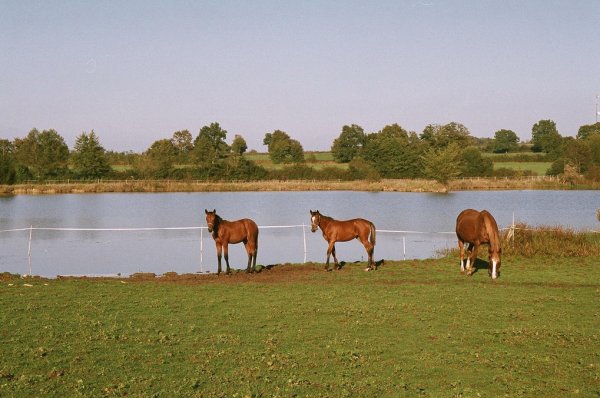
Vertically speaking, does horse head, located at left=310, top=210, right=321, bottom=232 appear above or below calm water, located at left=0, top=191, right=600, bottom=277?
above

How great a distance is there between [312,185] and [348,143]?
46656 millimetres

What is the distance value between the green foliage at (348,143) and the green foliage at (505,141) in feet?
116

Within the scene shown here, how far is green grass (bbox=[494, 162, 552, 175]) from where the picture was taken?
9044cm

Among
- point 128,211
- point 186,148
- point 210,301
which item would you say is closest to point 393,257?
A: point 210,301

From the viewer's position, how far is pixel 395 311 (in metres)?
10.7

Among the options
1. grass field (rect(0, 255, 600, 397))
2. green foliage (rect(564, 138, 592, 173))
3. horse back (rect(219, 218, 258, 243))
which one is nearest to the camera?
grass field (rect(0, 255, 600, 397))

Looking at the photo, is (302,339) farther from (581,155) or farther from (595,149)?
(595,149)

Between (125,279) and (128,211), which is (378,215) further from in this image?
(125,279)

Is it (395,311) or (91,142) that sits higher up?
(91,142)

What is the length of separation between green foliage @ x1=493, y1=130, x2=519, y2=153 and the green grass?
35.8 metres

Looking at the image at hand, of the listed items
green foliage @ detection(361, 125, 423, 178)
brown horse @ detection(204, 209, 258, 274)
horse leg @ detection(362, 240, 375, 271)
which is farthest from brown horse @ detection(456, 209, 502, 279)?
green foliage @ detection(361, 125, 423, 178)

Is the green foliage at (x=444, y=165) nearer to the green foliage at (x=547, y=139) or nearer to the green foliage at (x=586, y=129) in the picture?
the green foliage at (x=547, y=139)

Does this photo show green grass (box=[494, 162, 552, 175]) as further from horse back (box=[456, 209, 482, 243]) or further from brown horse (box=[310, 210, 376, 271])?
brown horse (box=[310, 210, 376, 271])

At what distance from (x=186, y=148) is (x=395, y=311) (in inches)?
5012
